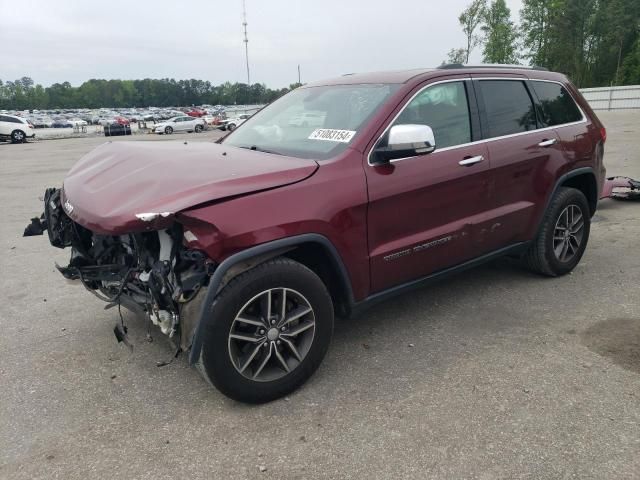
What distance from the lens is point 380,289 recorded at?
343cm

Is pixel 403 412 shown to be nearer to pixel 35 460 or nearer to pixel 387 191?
pixel 387 191

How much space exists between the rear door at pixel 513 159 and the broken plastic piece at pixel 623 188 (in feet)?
12.2

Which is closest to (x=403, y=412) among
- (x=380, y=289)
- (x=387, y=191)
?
(x=380, y=289)

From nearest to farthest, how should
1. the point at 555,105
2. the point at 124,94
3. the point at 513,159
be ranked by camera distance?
the point at 513,159 < the point at 555,105 < the point at 124,94

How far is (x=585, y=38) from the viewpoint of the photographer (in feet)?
208

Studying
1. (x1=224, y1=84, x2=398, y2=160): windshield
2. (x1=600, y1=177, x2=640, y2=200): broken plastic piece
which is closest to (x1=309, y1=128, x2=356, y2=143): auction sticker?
(x1=224, y1=84, x2=398, y2=160): windshield

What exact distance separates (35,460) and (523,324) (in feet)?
10.5

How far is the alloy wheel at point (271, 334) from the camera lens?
2875mm

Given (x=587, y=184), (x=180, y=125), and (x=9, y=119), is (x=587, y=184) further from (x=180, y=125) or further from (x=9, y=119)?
(x=180, y=125)

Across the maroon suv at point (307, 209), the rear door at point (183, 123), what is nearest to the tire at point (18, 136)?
the rear door at point (183, 123)

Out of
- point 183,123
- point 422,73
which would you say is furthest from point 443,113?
point 183,123

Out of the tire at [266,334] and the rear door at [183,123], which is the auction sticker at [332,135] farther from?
the rear door at [183,123]

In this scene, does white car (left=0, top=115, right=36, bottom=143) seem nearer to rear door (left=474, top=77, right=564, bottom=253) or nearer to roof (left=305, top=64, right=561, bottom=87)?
roof (left=305, top=64, right=561, bottom=87)

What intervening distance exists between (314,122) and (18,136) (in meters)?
32.4
